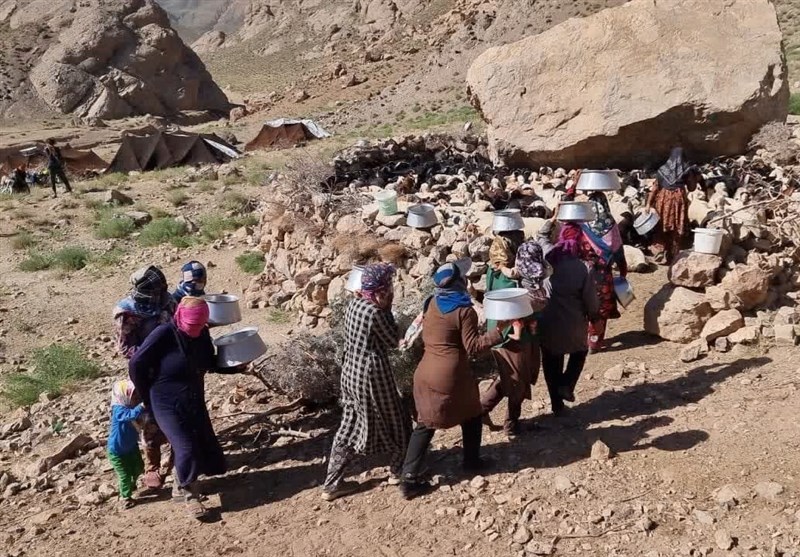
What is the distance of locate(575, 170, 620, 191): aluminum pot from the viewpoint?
5814mm

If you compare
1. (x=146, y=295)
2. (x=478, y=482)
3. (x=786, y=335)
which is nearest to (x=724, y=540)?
(x=478, y=482)

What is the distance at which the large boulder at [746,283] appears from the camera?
218 inches

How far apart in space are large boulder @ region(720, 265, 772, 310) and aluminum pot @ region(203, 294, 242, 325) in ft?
11.7

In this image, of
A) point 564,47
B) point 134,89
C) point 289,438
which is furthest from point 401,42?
point 289,438

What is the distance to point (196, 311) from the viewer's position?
3.75 metres

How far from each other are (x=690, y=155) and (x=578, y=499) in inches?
222

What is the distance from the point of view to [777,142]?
25.2 ft

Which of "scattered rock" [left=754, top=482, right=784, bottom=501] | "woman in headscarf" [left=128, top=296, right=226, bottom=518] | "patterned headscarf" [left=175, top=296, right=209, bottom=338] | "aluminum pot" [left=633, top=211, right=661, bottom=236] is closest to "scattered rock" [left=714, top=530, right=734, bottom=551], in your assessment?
"scattered rock" [left=754, top=482, right=784, bottom=501]

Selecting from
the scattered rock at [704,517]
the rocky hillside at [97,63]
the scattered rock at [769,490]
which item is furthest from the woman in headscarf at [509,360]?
the rocky hillside at [97,63]

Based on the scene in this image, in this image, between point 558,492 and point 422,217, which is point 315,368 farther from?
point 422,217

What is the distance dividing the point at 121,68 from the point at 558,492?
3839 cm

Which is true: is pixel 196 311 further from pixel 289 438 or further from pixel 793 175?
pixel 793 175

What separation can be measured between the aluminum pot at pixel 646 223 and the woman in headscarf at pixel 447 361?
334 centimetres

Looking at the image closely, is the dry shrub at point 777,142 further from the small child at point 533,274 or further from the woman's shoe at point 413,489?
the woman's shoe at point 413,489
